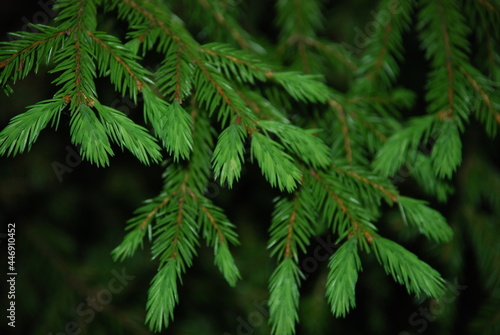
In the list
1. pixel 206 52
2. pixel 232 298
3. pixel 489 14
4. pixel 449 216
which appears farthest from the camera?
pixel 232 298

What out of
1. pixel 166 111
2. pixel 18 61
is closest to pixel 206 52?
pixel 166 111

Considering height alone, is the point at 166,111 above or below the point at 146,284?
above

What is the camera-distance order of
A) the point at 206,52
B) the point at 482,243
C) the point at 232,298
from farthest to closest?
the point at 232,298 → the point at 482,243 → the point at 206,52

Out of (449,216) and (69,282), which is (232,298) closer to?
(69,282)

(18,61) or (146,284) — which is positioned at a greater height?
(18,61)

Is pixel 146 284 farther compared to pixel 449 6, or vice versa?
pixel 146 284

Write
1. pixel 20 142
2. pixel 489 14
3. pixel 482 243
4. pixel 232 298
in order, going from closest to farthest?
pixel 20 142, pixel 489 14, pixel 482 243, pixel 232 298

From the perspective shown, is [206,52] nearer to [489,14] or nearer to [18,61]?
[18,61]

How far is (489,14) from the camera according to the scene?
1.13 m

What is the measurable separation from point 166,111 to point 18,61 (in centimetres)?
32

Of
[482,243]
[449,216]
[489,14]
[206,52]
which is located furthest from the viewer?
[449,216]

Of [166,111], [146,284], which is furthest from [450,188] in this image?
[146,284]

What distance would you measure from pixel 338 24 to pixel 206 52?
4.94 feet

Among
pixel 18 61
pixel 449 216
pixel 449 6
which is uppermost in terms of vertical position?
pixel 449 6
